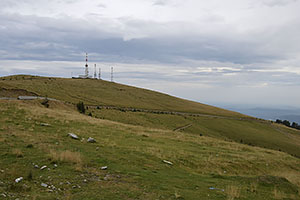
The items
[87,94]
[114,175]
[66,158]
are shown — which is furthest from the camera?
[87,94]

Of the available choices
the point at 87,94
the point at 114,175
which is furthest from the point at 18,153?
the point at 87,94

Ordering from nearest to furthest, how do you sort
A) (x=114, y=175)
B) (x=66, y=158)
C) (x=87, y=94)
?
(x=114, y=175) → (x=66, y=158) → (x=87, y=94)

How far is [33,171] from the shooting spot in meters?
12.0

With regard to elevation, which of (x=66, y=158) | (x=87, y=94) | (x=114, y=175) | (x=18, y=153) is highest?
(x=87, y=94)

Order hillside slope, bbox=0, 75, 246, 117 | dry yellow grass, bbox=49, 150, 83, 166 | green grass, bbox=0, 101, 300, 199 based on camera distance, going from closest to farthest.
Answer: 1. green grass, bbox=0, 101, 300, 199
2. dry yellow grass, bbox=49, 150, 83, 166
3. hillside slope, bbox=0, 75, 246, 117

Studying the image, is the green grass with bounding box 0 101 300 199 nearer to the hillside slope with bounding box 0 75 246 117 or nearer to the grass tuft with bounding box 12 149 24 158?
the grass tuft with bounding box 12 149 24 158

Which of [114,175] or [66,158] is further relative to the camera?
[66,158]

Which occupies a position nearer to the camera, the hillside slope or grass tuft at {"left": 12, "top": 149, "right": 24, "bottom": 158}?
grass tuft at {"left": 12, "top": 149, "right": 24, "bottom": 158}

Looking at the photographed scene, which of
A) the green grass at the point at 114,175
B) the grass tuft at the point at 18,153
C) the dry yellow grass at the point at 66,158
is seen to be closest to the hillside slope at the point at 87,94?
the green grass at the point at 114,175

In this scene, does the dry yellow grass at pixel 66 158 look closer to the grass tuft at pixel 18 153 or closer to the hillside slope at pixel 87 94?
the grass tuft at pixel 18 153

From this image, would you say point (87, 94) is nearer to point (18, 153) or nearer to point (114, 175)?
point (18, 153)

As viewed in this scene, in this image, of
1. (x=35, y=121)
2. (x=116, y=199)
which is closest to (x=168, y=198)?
(x=116, y=199)

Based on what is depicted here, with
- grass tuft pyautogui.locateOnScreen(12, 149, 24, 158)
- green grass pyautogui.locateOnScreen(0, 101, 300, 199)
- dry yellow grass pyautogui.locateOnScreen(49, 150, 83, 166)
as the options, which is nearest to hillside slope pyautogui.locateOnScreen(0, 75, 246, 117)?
green grass pyautogui.locateOnScreen(0, 101, 300, 199)

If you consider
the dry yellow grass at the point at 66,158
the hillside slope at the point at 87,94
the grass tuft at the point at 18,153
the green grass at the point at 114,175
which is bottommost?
the green grass at the point at 114,175
